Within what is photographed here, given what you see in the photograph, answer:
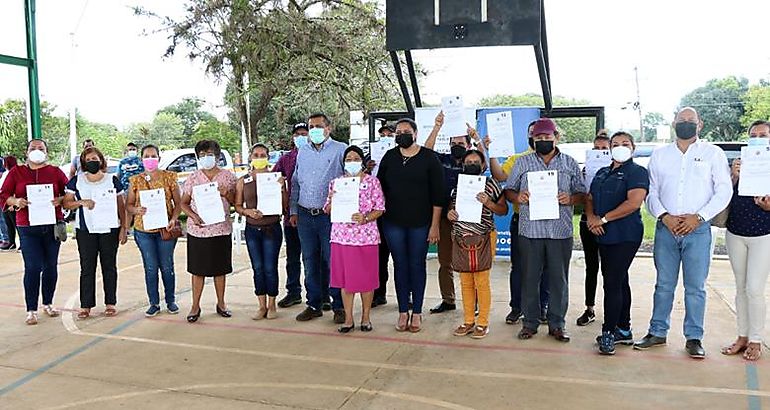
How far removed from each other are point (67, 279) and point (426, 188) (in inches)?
204

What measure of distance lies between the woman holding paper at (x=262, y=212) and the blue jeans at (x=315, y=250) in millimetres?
229

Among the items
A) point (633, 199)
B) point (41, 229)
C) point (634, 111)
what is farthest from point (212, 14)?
point (634, 111)

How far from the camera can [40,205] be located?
555cm

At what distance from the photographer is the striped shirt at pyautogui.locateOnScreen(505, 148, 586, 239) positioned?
4742mm

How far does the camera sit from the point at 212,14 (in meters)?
13.1

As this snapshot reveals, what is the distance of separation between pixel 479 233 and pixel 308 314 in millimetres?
1781

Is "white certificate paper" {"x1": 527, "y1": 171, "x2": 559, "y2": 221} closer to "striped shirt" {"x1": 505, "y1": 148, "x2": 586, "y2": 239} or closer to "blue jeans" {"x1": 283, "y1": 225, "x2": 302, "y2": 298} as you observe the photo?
"striped shirt" {"x1": 505, "y1": 148, "x2": 586, "y2": 239}

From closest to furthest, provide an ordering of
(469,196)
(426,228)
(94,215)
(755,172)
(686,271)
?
(755,172), (686,271), (469,196), (426,228), (94,215)

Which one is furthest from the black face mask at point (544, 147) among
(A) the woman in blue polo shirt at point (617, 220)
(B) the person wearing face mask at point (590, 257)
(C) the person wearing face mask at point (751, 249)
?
(C) the person wearing face mask at point (751, 249)

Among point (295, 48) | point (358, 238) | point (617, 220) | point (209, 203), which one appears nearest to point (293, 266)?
point (209, 203)

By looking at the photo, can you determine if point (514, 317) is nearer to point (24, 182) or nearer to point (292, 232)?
point (292, 232)

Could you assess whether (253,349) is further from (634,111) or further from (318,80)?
(634,111)

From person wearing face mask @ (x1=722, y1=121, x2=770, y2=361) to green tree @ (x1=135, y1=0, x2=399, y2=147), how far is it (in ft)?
32.3

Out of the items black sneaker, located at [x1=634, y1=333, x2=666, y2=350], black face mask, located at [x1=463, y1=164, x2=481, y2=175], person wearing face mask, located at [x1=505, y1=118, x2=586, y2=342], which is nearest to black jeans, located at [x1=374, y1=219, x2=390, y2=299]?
black face mask, located at [x1=463, y1=164, x2=481, y2=175]
